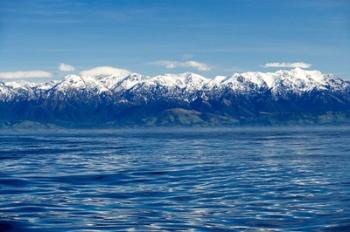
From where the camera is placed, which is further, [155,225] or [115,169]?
[115,169]

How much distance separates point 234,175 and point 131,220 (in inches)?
918

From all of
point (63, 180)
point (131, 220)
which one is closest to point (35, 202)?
point (131, 220)

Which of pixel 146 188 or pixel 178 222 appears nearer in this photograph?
pixel 178 222

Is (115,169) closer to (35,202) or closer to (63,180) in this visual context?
(63,180)

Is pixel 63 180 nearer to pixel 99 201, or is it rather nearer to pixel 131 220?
pixel 99 201

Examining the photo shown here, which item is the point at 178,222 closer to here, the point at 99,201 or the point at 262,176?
the point at 99,201

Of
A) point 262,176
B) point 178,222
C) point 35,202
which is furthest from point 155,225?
point 262,176

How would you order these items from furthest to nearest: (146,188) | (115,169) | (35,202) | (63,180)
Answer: (115,169) < (63,180) < (146,188) < (35,202)

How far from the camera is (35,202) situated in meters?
37.2

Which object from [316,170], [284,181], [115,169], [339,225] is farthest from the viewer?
[115,169]

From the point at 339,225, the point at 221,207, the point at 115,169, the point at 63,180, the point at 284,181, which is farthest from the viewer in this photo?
the point at 115,169

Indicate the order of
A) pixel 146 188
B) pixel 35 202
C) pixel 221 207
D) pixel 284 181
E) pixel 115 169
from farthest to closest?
pixel 115 169
pixel 284 181
pixel 146 188
pixel 35 202
pixel 221 207

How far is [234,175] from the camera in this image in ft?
173

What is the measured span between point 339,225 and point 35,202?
58.0 feet
